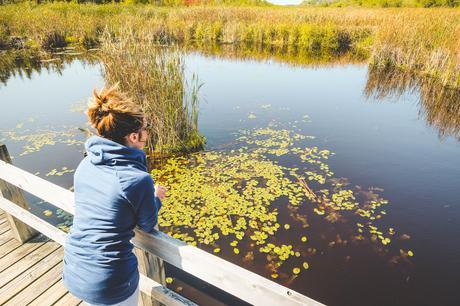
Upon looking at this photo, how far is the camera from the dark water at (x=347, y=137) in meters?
3.46

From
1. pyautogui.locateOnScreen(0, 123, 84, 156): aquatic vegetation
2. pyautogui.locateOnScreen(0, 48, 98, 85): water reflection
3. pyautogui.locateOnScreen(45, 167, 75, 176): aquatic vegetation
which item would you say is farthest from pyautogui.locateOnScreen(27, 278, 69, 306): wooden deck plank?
pyautogui.locateOnScreen(0, 48, 98, 85): water reflection

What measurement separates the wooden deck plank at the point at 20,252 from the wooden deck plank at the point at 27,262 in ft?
0.16

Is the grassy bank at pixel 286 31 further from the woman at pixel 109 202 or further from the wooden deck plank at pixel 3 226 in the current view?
the woman at pixel 109 202

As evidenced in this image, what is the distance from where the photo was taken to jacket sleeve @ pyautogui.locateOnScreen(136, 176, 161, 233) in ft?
4.56

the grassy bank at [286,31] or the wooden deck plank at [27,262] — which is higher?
the grassy bank at [286,31]

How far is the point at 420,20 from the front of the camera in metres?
12.1

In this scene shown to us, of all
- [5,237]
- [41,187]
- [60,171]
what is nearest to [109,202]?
[41,187]

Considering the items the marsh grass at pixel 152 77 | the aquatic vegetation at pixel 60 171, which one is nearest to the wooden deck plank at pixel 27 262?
the aquatic vegetation at pixel 60 171

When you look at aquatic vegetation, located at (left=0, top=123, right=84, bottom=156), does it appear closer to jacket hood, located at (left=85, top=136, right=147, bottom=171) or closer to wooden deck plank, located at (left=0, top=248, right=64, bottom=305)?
wooden deck plank, located at (left=0, top=248, right=64, bottom=305)

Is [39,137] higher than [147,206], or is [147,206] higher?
[147,206]

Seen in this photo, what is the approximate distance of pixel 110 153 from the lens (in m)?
1.39

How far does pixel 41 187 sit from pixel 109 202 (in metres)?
1.11

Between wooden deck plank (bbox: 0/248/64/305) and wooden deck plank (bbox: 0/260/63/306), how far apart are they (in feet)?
0.11

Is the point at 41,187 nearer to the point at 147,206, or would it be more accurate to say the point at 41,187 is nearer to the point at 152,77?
the point at 147,206
